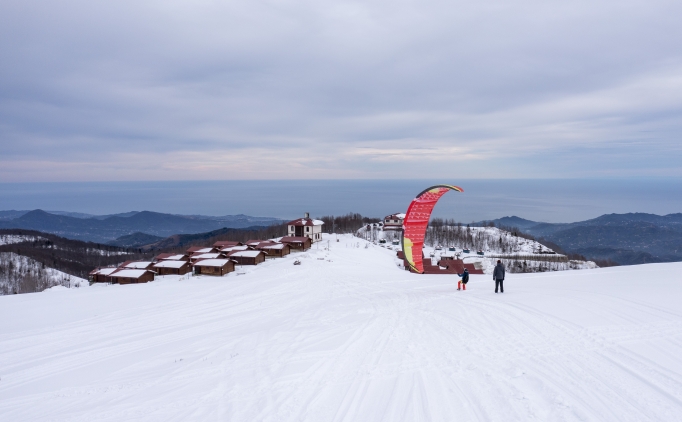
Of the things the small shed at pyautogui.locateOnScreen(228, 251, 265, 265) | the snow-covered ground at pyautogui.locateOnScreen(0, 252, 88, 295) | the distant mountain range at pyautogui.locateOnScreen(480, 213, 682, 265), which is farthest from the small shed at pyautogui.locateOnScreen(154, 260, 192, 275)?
the distant mountain range at pyautogui.locateOnScreen(480, 213, 682, 265)

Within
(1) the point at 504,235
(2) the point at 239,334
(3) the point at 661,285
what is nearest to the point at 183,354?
(2) the point at 239,334

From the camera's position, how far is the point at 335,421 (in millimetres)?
6012

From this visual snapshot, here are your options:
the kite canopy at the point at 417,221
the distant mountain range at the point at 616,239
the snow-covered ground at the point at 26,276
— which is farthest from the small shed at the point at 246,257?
the distant mountain range at the point at 616,239

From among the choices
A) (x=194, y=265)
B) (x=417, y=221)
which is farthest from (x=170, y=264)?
Result: (x=417, y=221)

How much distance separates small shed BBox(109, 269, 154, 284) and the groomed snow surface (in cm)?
1804

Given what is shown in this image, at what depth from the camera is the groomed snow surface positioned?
20.9 feet

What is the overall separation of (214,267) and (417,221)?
19.8m

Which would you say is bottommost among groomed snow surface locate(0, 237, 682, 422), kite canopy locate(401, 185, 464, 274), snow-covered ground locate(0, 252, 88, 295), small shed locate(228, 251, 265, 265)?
snow-covered ground locate(0, 252, 88, 295)

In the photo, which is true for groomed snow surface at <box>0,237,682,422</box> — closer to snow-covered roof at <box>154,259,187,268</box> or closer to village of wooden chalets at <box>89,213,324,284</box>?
village of wooden chalets at <box>89,213,324,284</box>

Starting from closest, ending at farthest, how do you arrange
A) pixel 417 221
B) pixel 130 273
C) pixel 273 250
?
pixel 417 221 → pixel 130 273 → pixel 273 250

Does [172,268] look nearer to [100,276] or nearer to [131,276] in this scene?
[131,276]

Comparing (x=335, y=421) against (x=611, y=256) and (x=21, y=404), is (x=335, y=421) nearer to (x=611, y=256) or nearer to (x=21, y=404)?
(x=21, y=404)

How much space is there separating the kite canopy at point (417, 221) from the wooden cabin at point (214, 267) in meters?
17.7

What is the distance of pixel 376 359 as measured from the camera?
8562 millimetres
